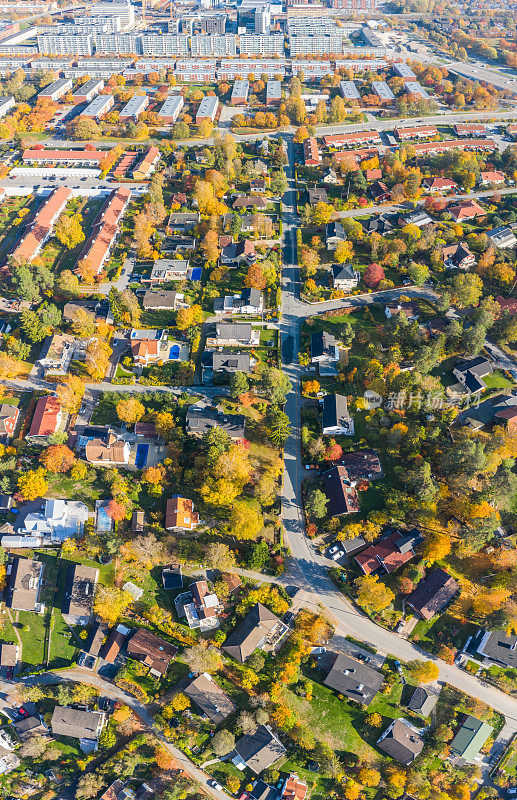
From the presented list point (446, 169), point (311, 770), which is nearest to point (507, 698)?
point (311, 770)

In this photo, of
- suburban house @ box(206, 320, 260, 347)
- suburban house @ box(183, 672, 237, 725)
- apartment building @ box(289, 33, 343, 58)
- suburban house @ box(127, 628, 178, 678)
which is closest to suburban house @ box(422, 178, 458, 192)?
suburban house @ box(206, 320, 260, 347)

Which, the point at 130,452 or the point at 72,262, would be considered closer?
the point at 130,452

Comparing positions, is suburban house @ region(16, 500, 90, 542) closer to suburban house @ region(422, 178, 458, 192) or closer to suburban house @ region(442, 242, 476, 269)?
suburban house @ region(442, 242, 476, 269)

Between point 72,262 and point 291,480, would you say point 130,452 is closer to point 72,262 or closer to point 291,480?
point 291,480

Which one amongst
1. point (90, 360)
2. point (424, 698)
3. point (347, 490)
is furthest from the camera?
point (90, 360)

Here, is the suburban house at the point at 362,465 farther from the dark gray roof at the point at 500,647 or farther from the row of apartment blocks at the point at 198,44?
the row of apartment blocks at the point at 198,44

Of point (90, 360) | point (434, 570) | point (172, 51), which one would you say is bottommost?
point (434, 570)
